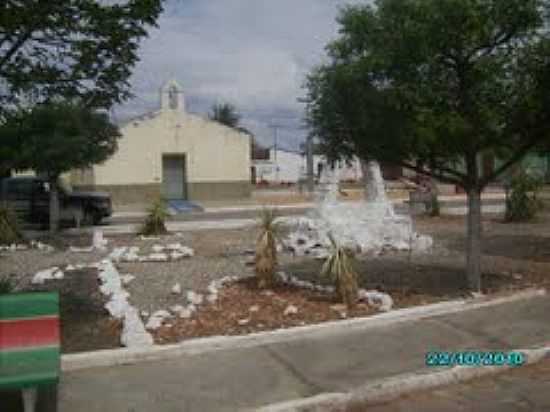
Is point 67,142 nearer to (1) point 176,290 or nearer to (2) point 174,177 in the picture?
(1) point 176,290

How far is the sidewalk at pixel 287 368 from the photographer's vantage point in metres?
6.11

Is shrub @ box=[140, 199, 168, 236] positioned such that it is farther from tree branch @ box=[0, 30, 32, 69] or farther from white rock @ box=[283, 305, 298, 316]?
tree branch @ box=[0, 30, 32, 69]

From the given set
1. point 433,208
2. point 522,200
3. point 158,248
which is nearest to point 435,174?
point 158,248

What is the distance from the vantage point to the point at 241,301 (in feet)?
31.4

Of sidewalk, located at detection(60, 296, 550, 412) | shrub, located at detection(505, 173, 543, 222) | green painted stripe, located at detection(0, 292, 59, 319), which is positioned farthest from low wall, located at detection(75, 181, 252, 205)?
green painted stripe, located at detection(0, 292, 59, 319)

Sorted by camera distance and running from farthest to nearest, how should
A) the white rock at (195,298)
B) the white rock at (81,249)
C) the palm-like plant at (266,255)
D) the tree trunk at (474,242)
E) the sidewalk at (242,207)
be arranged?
the sidewalk at (242,207)
the white rock at (81,249)
the palm-like plant at (266,255)
the tree trunk at (474,242)
the white rock at (195,298)

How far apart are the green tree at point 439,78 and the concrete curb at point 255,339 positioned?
188 cm

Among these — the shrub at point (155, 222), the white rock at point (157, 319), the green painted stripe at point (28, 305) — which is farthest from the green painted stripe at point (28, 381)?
the shrub at point (155, 222)

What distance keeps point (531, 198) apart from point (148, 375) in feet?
56.9

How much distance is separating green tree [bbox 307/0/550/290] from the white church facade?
2979 cm

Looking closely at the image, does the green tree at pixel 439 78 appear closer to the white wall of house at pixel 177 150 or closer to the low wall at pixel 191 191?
the low wall at pixel 191 191

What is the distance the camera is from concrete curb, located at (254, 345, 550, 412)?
592cm

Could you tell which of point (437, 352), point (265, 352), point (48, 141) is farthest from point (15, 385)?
point (48, 141)

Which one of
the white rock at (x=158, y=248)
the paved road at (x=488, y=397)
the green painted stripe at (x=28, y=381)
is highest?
the white rock at (x=158, y=248)
